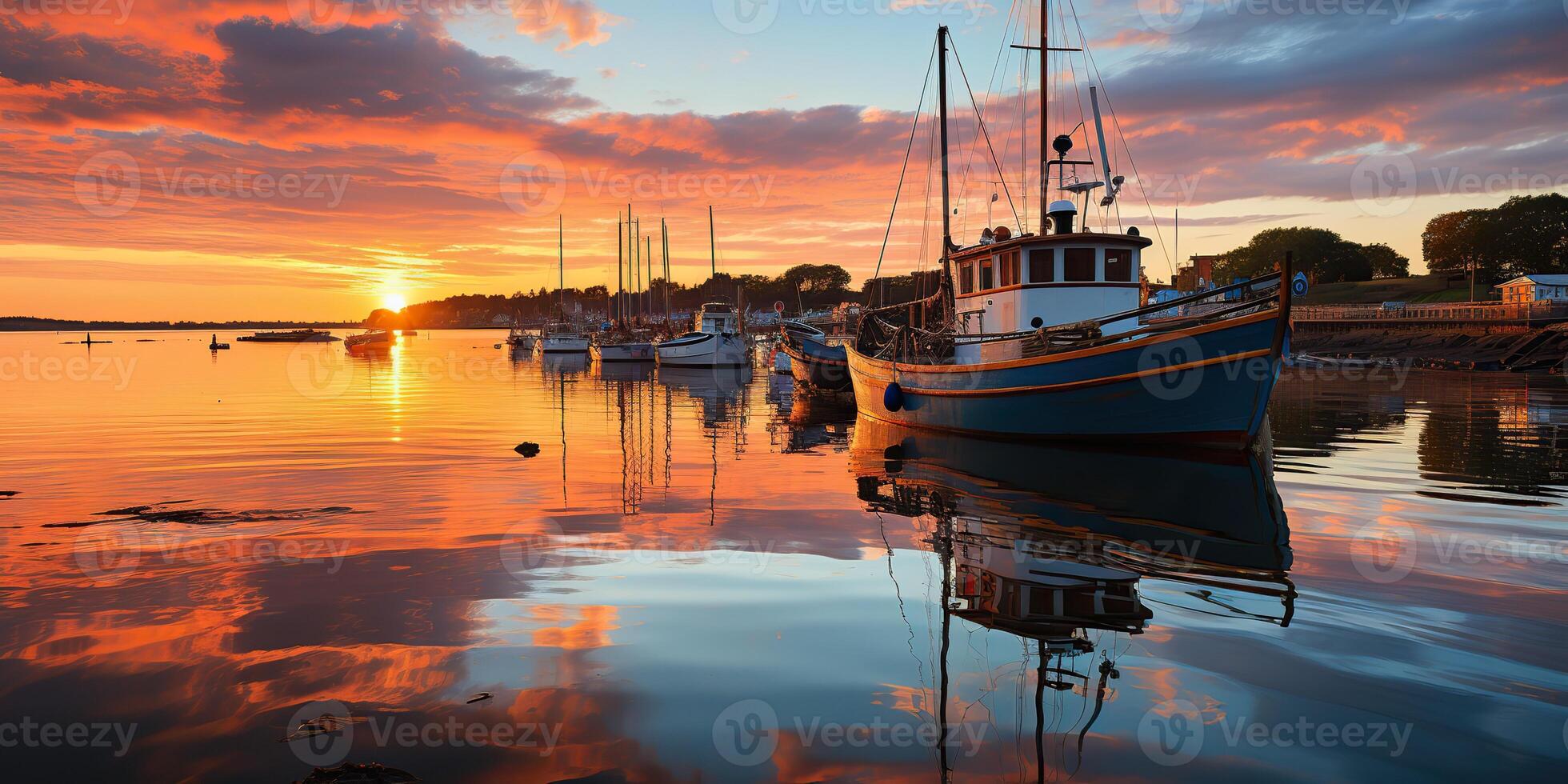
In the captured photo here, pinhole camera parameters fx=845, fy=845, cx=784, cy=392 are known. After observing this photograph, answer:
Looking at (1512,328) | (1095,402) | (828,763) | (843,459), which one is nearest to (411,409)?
(843,459)

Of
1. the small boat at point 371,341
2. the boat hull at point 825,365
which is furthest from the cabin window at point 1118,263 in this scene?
the small boat at point 371,341

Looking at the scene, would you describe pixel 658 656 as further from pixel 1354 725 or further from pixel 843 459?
pixel 843 459

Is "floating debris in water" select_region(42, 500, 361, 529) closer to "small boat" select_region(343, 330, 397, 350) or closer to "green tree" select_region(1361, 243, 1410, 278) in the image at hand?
"small boat" select_region(343, 330, 397, 350)

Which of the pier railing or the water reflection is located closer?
the water reflection

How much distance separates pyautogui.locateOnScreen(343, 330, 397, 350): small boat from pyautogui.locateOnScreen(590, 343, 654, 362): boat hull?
194 feet

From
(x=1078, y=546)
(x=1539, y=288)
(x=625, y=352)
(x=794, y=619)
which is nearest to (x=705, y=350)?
(x=625, y=352)

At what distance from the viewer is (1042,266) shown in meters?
19.9

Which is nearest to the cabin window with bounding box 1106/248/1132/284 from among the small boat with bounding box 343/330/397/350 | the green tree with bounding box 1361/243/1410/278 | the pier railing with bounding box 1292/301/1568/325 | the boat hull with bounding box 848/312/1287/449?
the boat hull with bounding box 848/312/1287/449

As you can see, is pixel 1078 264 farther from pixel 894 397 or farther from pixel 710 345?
pixel 710 345

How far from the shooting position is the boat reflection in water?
583cm

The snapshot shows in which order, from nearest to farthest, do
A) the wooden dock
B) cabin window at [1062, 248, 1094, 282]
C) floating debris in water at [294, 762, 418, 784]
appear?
floating debris in water at [294, 762, 418, 784] < cabin window at [1062, 248, 1094, 282] < the wooden dock

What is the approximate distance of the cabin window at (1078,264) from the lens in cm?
1969

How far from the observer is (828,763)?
4371mm

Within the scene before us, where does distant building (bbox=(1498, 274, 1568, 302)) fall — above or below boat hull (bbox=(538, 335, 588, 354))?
above
